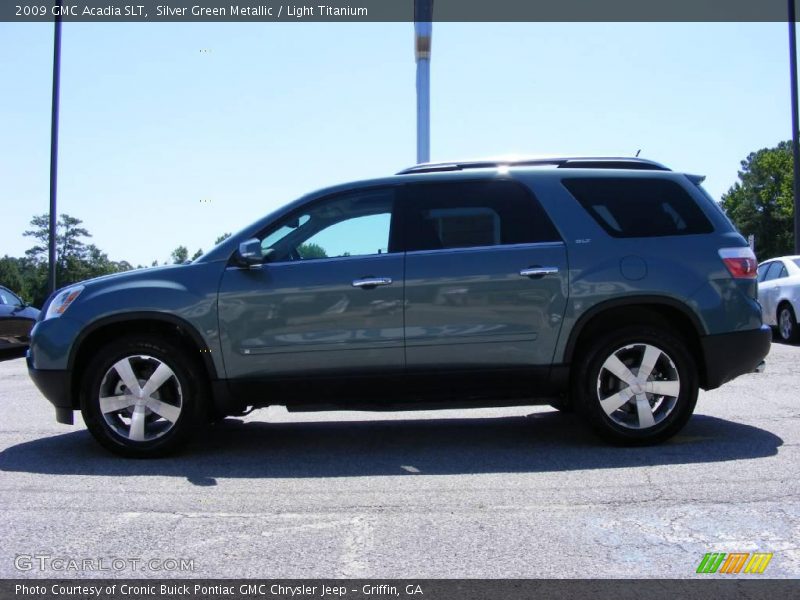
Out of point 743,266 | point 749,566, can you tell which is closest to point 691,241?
point 743,266

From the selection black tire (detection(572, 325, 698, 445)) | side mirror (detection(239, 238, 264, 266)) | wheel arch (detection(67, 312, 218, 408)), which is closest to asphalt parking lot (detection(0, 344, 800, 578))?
black tire (detection(572, 325, 698, 445))

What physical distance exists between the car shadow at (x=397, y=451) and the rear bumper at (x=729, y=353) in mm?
473

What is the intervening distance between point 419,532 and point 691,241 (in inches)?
114

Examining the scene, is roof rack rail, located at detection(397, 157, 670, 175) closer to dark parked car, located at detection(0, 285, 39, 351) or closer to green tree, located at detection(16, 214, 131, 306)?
dark parked car, located at detection(0, 285, 39, 351)

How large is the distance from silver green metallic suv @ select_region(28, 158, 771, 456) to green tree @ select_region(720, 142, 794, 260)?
246 feet

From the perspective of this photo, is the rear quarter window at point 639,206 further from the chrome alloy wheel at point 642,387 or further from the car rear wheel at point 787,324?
the car rear wheel at point 787,324

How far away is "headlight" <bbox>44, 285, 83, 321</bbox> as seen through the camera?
5320mm

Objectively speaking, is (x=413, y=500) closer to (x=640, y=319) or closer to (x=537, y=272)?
(x=537, y=272)

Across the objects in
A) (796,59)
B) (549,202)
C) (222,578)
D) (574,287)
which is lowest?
(222,578)

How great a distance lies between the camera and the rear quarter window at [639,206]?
535cm

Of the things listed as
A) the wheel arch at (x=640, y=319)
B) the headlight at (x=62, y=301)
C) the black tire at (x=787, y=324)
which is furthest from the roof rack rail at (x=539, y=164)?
the black tire at (x=787, y=324)

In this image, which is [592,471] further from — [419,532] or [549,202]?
[549,202]

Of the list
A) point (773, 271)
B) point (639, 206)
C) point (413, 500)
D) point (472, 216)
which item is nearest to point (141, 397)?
point (413, 500)

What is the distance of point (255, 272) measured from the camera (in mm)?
5203
